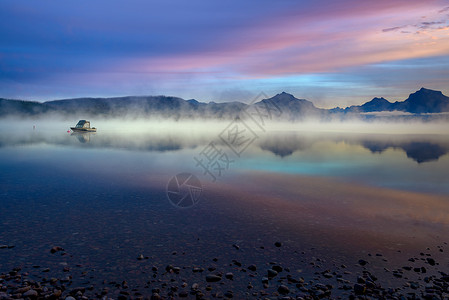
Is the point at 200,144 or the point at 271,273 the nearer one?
the point at 271,273

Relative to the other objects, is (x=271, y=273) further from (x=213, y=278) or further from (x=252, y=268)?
(x=213, y=278)

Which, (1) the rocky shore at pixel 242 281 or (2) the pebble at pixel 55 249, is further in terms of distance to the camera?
(2) the pebble at pixel 55 249

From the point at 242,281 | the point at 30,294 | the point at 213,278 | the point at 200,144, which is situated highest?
the point at 200,144

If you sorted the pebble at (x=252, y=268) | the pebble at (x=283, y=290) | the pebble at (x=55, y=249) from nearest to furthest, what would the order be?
1. the pebble at (x=283, y=290)
2. the pebble at (x=252, y=268)
3. the pebble at (x=55, y=249)

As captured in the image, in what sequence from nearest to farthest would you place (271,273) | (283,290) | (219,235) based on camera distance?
(283,290) → (271,273) → (219,235)

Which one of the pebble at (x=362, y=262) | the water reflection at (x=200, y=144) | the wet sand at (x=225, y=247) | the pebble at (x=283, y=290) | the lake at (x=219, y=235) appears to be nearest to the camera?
the pebble at (x=283, y=290)

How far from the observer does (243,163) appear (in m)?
41.9

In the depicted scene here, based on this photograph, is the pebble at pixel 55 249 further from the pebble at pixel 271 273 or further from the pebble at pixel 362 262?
the pebble at pixel 362 262

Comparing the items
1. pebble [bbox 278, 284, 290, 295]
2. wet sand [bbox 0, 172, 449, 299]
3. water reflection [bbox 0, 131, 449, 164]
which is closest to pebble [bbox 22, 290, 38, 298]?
wet sand [bbox 0, 172, 449, 299]

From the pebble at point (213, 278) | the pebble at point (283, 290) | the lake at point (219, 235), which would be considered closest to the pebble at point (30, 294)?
the lake at point (219, 235)

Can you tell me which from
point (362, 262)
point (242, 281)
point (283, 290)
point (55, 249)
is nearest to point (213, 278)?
point (242, 281)

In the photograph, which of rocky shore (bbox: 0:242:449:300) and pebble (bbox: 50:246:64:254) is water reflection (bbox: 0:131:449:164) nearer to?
rocky shore (bbox: 0:242:449:300)

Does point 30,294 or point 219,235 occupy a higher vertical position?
point 30,294

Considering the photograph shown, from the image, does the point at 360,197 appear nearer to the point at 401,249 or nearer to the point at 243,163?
the point at 401,249
